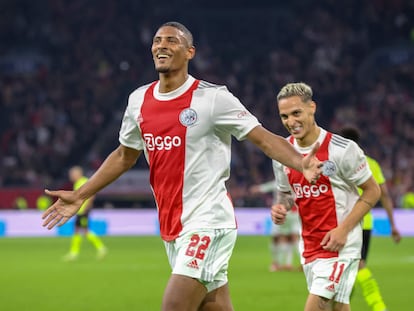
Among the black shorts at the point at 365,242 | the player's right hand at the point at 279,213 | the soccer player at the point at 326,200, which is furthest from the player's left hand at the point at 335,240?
the black shorts at the point at 365,242

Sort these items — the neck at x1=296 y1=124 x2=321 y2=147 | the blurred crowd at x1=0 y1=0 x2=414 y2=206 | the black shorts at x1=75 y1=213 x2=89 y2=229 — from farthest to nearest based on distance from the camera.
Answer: the blurred crowd at x1=0 y1=0 x2=414 y2=206
the black shorts at x1=75 y1=213 x2=89 y2=229
the neck at x1=296 y1=124 x2=321 y2=147

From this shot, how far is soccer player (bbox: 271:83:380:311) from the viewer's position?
6.79 meters

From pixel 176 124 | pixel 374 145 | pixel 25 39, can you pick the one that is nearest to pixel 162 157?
pixel 176 124

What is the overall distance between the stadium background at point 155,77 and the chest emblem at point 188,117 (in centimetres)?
1696

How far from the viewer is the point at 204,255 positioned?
5875mm

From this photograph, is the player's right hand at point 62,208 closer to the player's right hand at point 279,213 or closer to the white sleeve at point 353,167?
the player's right hand at point 279,213

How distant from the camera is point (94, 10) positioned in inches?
1506

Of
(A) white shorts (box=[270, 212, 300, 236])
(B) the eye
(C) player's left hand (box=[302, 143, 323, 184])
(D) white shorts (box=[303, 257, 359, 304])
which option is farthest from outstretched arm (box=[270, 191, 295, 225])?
(A) white shorts (box=[270, 212, 300, 236])

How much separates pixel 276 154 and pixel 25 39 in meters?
33.0

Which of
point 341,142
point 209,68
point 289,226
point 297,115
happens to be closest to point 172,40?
point 297,115

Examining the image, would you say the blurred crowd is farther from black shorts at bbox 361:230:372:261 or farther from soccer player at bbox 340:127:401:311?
black shorts at bbox 361:230:372:261

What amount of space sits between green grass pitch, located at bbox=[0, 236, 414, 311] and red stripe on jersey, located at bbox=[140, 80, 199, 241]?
5.14m

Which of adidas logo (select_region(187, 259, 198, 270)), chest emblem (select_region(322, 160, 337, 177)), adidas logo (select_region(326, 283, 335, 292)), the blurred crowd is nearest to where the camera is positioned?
adidas logo (select_region(187, 259, 198, 270))

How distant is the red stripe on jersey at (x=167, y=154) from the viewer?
598cm
